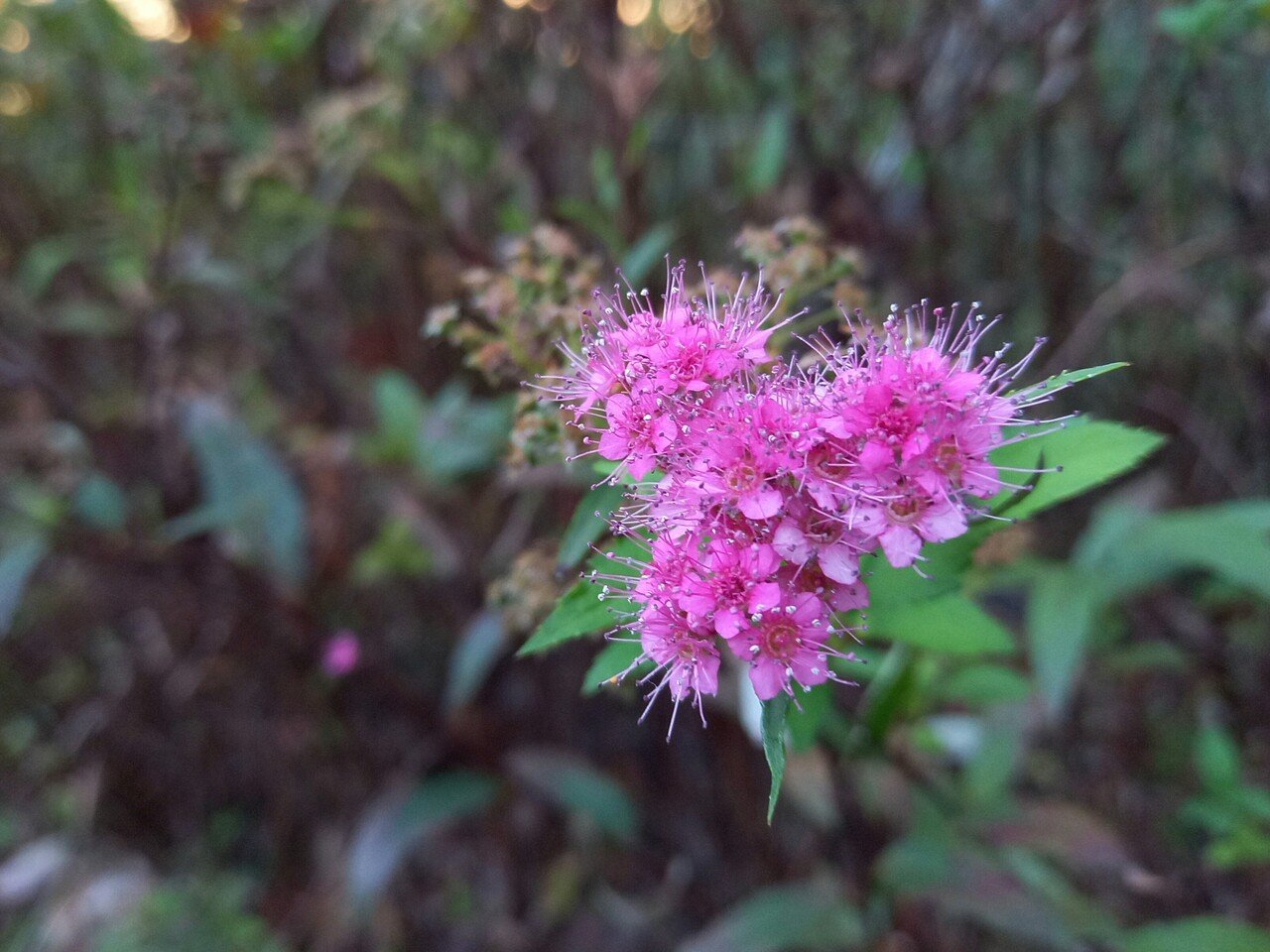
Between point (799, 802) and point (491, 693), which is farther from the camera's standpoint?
point (491, 693)

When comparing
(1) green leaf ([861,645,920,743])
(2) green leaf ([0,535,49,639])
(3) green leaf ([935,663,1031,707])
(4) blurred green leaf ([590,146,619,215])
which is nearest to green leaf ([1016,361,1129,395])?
(1) green leaf ([861,645,920,743])

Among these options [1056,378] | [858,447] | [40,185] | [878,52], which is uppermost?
[878,52]

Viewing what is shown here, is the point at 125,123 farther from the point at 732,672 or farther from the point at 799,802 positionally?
the point at 799,802

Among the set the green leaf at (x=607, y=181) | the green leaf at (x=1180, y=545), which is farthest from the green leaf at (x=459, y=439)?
the green leaf at (x=1180, y=545)

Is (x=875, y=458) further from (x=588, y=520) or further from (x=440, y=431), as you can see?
(x=440, y=431)

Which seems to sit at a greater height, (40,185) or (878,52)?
(878,52)

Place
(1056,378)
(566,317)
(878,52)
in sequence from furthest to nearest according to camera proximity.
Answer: (878,52) < (566,317) < (1056,378)

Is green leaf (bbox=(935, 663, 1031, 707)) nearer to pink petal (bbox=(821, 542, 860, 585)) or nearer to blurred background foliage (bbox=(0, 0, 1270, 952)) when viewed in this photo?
blurred background foliage (bbox=(0, 0, 1270, 952))

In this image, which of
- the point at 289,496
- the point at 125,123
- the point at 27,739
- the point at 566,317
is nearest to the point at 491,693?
the point at 289,496
